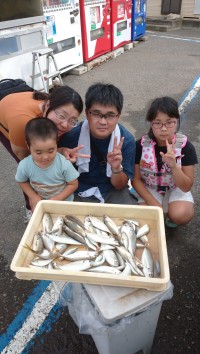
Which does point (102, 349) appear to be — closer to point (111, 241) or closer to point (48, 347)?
point (48, 347)

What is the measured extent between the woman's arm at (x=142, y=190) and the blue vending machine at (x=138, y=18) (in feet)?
29.6

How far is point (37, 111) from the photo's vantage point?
7.98 feet

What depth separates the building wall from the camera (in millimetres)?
14015

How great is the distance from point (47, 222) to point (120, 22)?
9.22m

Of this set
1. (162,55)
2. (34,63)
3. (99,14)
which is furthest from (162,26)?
(34,63)

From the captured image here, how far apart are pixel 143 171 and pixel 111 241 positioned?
1.21 meters

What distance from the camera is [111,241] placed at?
1665 mm

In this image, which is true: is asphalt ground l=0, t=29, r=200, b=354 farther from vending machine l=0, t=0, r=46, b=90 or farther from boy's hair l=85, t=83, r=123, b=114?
vending machine l=0, t=0, r=46, b=90

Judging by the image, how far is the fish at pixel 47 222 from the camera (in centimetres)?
173

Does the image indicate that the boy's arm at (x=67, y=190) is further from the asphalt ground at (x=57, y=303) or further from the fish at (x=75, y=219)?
the asphalt ground at (x=57, y=303)

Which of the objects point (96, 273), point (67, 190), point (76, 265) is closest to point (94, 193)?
point (67, 190)

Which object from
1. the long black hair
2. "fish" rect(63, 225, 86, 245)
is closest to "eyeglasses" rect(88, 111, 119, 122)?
the long black hair

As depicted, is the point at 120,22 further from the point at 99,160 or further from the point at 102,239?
the point at 102,239

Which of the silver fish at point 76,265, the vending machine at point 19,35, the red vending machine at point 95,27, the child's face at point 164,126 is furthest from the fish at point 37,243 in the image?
the red vending machine at point 95,27
